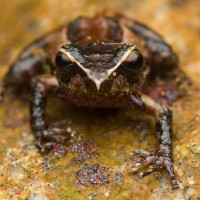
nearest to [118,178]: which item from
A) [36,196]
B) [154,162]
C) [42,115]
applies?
[154,162]

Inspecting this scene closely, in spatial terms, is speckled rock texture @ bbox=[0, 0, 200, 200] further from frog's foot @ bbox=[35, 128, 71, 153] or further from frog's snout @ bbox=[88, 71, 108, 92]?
frog's snout @ bbox=[88, 71, 108, 92]

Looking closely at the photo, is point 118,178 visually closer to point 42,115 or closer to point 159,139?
point 159,139

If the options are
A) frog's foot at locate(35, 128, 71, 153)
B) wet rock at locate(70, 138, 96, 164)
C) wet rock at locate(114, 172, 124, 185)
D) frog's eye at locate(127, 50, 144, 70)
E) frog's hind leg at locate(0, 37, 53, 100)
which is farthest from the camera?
frog's hind leg at locate(0, 37, 53, 100)

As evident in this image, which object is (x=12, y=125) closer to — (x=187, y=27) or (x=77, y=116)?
(x=77, y=116)

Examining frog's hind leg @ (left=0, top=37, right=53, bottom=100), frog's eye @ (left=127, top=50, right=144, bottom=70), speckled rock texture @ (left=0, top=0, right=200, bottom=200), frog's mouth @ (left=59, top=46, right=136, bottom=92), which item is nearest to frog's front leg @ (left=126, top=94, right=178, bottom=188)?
speckled rock texture @ (left=0, top=0, right=200, bottom=200)

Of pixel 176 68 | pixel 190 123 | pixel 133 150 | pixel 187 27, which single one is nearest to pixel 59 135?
pixel 133 150

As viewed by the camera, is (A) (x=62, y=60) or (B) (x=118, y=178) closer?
(B) (x=118, y=178)

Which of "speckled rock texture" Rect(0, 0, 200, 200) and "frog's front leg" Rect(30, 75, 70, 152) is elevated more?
"frog's front leg" Rect(30, 75, 70, 152)

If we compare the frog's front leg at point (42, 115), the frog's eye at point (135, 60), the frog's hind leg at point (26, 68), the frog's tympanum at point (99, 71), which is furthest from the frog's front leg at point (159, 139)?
the frog's hind leg at point (26, 68)
